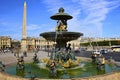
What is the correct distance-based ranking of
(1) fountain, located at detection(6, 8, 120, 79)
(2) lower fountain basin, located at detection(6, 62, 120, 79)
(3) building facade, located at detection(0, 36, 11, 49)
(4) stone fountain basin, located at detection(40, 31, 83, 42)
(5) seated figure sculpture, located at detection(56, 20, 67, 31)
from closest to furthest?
1. (2) lower fountain basin, located at detection(6, 62, 120, 79)
2. (1) fountain, located at detection(6, 8, 120, 79)
3. (4) stone fountain basin, located at detection(40, 31, 83, 42)
4. (5) seated figure sculpture, located at detection(56, 20, 67, 31)
5. (3) building facade, located at detection(0, 36, 11, 49)

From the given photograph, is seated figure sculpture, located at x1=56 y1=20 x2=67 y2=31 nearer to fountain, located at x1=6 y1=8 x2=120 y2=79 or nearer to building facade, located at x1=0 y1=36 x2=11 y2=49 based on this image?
fountain, located at x1=6 y1=8 x2=120 y2=79

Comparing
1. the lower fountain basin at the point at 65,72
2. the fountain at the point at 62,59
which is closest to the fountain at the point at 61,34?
the fountain at the point at 62,59

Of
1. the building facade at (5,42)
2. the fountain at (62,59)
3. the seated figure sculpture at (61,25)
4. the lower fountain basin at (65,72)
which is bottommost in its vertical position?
the lower fountain basin at (65,72)

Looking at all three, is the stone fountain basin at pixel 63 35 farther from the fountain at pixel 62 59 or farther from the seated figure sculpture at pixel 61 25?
the seated figure sculpture at pixel 61 25

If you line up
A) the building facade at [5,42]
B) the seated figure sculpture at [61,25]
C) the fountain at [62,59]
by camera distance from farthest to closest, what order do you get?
the building facade at [5,42] < the seated figure sculpture at [61,25] < the fountain at [62,59]

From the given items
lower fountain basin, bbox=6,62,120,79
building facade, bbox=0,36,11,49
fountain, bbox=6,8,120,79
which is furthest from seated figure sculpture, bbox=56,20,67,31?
building facade, bbox=0,36,11,49

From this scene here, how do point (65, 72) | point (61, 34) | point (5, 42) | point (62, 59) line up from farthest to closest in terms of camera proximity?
point (5, 42)
point (62, 59)
point (61, 34)
point (65, 72)

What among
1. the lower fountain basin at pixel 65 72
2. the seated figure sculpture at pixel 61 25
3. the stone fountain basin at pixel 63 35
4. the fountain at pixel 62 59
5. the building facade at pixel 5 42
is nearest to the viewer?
the lower fountain basin at pixel 65 72

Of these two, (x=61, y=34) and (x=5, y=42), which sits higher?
(x=5, y=42)

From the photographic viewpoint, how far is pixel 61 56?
16.1 meters

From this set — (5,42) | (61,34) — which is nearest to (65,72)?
(61,34)

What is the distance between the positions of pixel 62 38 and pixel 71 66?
6.52 feet

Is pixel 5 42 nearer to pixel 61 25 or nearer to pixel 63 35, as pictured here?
pixel 61 25

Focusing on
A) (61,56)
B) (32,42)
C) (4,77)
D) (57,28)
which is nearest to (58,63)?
(61,56)
